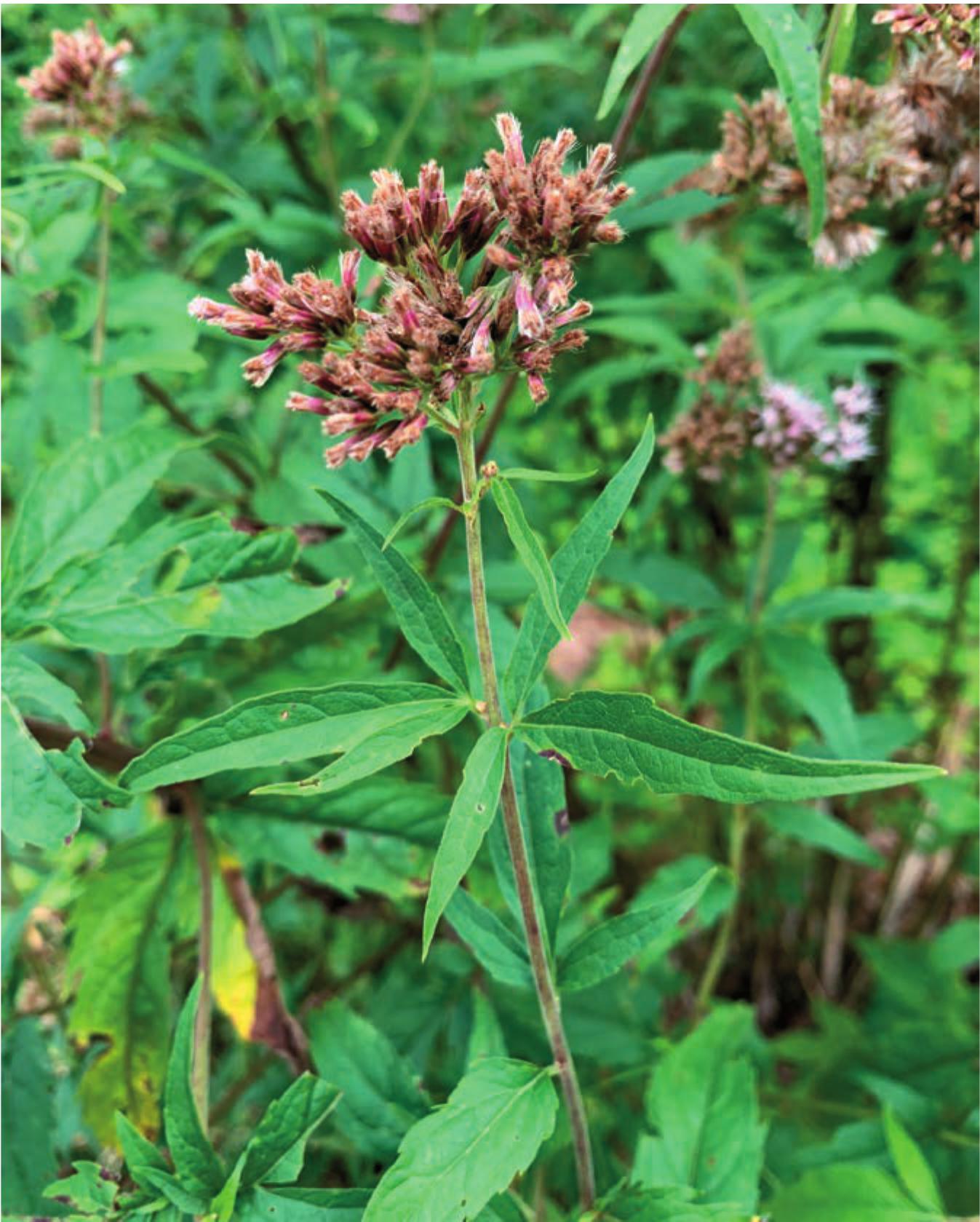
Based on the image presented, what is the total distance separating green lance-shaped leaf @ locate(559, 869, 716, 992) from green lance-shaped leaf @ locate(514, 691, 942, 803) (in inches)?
8.4

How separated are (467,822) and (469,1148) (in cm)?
33

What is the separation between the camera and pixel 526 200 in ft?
3.02

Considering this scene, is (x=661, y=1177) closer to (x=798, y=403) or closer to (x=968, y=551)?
(x=798, y=403)

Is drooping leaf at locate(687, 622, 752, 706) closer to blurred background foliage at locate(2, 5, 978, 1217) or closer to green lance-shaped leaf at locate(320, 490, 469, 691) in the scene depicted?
blurred background foliage at locate(2, 5, 978, 1217)

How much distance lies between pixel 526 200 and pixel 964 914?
109 inches

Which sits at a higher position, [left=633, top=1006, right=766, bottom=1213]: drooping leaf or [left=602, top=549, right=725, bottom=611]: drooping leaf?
[left=602, top=549, right=725, bottom=611]: drooping leaf

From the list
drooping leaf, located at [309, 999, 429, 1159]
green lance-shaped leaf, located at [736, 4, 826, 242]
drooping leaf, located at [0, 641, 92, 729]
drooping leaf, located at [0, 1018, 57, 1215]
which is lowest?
drooping leaf, located at [0, 1018, 57, 1215]

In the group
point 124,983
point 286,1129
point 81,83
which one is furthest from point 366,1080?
point 81,83

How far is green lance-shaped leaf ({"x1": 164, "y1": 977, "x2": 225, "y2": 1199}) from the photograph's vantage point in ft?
3.56

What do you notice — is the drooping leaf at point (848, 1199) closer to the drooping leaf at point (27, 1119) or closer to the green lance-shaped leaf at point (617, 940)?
the green lance-shaped leaf at point (617, 940)

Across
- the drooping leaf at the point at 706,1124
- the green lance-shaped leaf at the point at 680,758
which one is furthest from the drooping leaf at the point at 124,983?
the green lance-shaped leaf at the point at 680,758

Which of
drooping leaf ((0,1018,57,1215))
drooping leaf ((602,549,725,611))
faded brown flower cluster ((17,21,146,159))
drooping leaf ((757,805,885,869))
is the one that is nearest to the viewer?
drooping leaf ((0,1018,57,1215))

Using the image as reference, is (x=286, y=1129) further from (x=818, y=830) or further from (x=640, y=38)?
(x=640, y=38)

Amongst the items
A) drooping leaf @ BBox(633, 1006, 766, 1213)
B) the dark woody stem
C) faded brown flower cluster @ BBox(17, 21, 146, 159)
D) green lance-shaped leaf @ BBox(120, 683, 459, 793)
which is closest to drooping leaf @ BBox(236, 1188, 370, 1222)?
the dark woody stem
